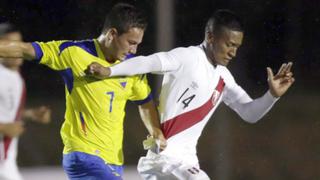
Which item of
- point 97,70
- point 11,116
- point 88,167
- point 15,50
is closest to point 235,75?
point 88,167

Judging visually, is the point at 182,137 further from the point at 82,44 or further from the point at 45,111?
the point at 45,111

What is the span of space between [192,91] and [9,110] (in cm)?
105

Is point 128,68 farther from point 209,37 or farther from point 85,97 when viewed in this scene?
point 209,37

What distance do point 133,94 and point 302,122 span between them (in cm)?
240

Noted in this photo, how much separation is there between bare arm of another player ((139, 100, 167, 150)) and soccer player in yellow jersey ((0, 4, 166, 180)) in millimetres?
204

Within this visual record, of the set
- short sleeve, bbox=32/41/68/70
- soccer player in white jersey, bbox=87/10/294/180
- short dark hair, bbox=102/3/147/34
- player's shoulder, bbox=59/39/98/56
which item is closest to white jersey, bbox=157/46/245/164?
soccer player in white jersey, bbox=87/10/294/180

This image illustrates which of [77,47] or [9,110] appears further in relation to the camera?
[77,47]

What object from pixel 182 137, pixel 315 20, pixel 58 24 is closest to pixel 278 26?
pixel 315 20

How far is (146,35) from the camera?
19.8ft

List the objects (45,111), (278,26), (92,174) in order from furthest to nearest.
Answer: (278,26), (92,174), (45,111)

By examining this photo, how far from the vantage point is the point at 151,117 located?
452 cm

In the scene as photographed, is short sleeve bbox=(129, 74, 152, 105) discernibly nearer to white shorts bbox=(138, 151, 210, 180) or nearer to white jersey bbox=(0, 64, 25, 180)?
white shorts bbox=(138, 151, 210, 180)

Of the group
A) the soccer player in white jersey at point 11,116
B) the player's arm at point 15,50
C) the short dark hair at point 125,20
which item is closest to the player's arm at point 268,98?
the short dark hair at point 125,20

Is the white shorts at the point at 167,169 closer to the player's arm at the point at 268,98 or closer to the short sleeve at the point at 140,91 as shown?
the short sleeve at the point at 140,91
